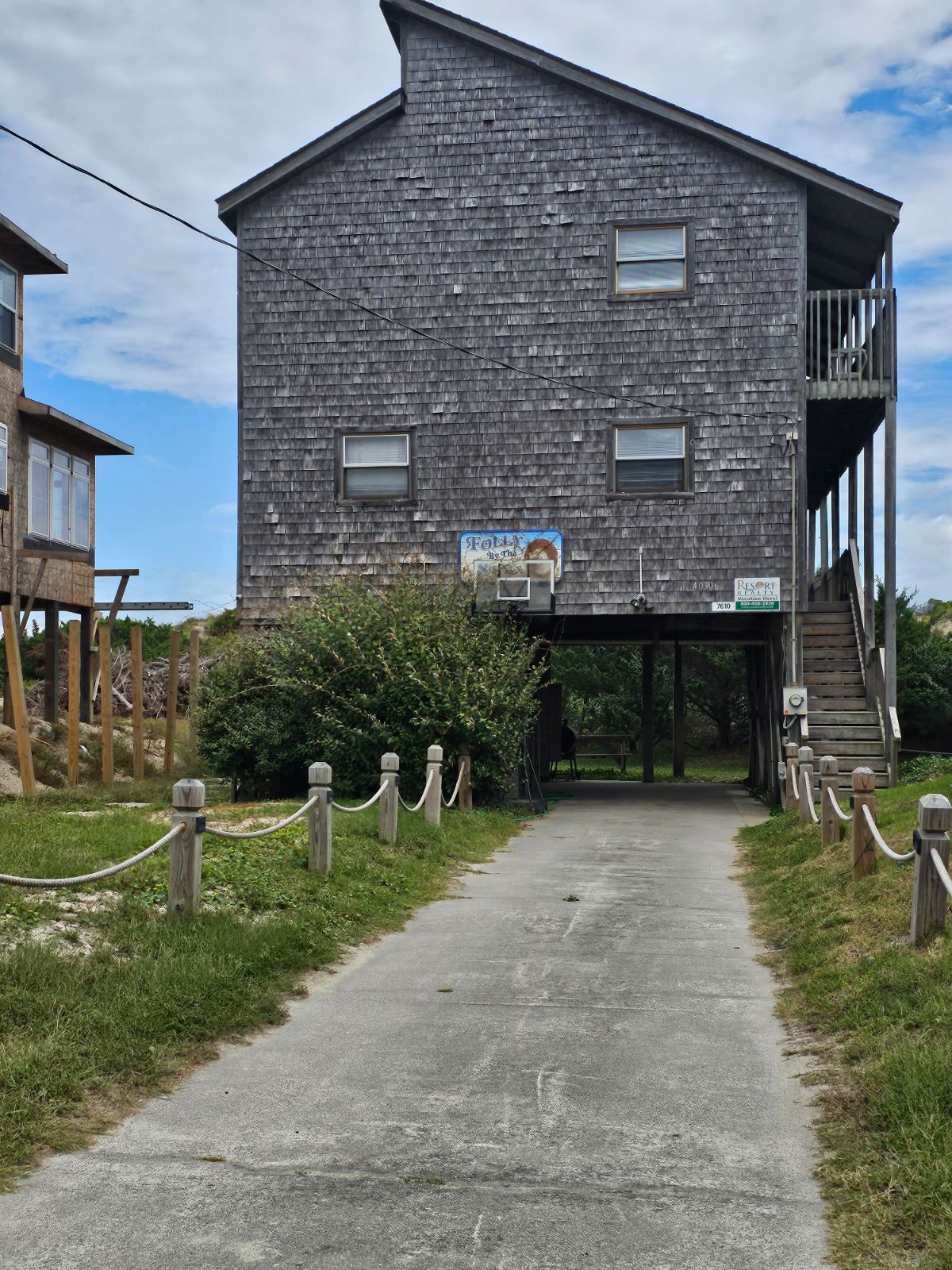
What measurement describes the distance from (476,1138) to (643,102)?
736 inches

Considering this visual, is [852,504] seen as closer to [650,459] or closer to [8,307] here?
[650,459]

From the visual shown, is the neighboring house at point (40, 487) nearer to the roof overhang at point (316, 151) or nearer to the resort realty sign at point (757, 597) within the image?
the roof overhang at point (316, 151)

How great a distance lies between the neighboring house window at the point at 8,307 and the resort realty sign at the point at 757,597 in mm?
13455

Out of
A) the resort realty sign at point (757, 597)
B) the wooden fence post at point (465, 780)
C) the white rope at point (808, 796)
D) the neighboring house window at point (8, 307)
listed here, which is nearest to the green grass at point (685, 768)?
the resort realty sign at point (757, 597)

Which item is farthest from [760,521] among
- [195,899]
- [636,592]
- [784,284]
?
[195,899]

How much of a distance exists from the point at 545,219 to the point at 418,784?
9.23 metres

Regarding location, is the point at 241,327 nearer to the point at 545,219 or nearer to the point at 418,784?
the point at 545,219

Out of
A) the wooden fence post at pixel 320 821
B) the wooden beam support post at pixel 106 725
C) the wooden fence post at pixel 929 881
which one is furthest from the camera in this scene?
the wooden beam support post at pixel 106 725

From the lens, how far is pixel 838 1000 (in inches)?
281

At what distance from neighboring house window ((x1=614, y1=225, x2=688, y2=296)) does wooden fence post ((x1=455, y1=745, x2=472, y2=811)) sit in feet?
25.6

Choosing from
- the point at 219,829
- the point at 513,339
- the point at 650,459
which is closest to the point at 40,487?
the point at 513,339

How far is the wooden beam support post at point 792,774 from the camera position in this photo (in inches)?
688

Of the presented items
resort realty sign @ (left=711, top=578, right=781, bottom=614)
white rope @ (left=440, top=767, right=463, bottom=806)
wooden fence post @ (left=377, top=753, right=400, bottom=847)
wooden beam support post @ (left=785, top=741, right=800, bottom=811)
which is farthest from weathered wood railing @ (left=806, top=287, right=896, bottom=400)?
wooden fence post @ (left=377, top=753, right=400, bottom=847)

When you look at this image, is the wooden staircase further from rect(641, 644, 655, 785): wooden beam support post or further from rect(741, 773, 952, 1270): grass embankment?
rect(741, 773, 952, 1270): grass embankment
